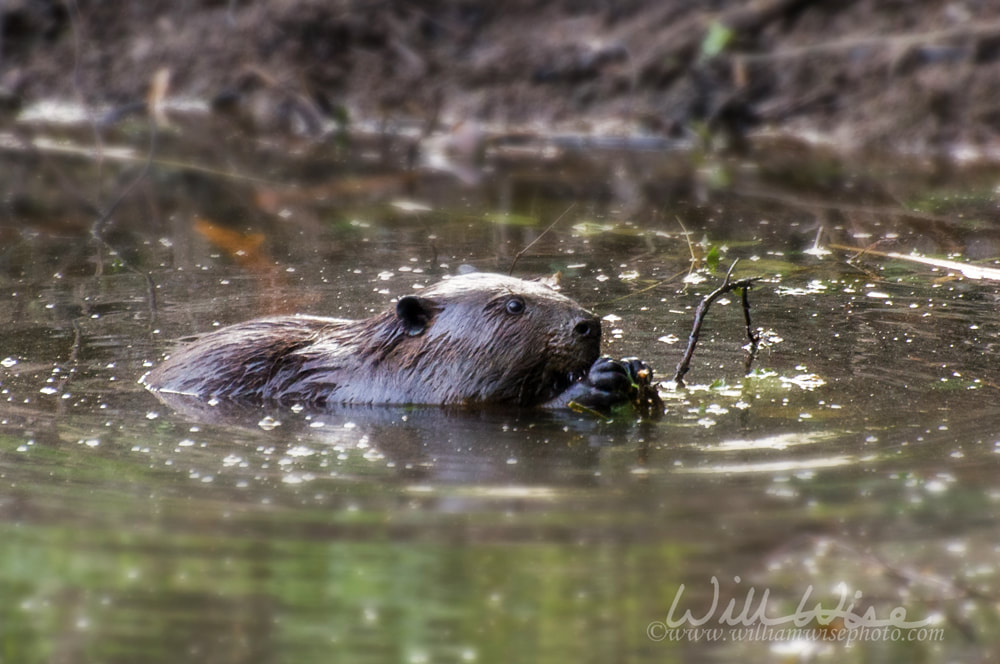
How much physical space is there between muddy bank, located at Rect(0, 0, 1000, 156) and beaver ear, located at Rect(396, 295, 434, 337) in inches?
284

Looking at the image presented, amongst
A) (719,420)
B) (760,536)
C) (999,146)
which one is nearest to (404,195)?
(999,146)

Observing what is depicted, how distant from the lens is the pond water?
3348 mm

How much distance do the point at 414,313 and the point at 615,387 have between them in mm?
870

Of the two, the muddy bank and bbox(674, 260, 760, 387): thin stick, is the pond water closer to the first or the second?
bbox(674, 260, 760, 387): thin stick

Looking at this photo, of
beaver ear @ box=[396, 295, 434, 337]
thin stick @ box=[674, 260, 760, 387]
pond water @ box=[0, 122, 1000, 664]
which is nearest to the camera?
pond water @ box=[0, 122, 1000, 664]

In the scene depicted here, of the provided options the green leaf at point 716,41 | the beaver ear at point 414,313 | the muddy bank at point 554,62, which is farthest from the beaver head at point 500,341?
the green leaf at point 716,41

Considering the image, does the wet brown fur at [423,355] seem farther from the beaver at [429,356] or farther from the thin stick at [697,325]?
the thin stick at [697,325]

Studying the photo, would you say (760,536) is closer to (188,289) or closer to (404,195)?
(188,289)

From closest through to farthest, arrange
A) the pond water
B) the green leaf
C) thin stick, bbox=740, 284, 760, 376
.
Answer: the pond water → thin stick, bbox=740, 284, 760, 376 → the green leaf

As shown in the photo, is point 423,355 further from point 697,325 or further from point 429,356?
point 697,325

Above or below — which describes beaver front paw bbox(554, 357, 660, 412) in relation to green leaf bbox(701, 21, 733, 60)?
Answer: below

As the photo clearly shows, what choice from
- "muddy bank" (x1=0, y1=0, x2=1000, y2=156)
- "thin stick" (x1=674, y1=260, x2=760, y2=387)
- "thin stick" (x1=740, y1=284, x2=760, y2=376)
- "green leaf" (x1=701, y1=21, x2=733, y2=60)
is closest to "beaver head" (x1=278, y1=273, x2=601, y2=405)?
"thin stick" (x1=674, y1=260, x2=760, y2=387)

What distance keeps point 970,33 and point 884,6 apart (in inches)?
47.5

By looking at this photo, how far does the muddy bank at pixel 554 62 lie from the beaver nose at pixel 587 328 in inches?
293
